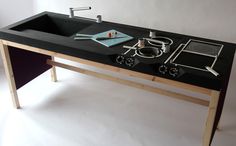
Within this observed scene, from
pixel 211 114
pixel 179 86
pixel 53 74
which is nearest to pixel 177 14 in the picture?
pixel 179 86

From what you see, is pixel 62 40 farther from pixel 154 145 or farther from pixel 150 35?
pixel 154 145

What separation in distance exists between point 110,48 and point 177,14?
0.85 meters

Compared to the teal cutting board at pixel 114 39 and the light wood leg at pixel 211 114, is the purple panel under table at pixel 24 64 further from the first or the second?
the light wood leg at pixel 211 114

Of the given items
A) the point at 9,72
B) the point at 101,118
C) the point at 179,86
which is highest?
the point at 179,86

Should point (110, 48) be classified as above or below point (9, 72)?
above

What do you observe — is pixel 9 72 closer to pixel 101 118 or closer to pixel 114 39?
pixel 101 118

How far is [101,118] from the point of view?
102 inches

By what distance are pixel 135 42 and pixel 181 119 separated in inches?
35.5

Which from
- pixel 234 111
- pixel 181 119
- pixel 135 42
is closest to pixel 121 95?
pixel 181 119

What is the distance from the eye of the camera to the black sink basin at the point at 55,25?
8.46 feet

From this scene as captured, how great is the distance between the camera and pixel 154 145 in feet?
7.44

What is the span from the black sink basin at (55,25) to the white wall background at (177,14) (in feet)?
1.29

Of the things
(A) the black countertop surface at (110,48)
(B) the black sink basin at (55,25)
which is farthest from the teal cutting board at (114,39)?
(B) the black sink basin at (55,25)

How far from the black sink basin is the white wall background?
0.39 m
